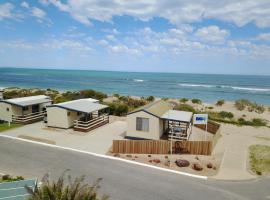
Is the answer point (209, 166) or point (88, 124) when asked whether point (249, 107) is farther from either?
point (209, 166)

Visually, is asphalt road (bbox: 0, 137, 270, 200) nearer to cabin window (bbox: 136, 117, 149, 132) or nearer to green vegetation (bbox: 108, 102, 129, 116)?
cabin window (bbox: 136, 117, 149, 132)

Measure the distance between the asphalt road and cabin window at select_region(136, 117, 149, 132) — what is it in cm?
566

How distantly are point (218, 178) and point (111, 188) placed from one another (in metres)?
6.34

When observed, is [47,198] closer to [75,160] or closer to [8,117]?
[75,160]

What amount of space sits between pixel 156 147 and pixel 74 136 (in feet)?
26.3

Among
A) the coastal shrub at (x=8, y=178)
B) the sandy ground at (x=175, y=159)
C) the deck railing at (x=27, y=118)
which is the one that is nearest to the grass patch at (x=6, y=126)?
the deck railing at (x=27, y=118)

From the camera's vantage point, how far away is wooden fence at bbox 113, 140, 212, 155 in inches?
743

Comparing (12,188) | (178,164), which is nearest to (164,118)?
(178,164)

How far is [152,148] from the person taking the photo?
62.3ft

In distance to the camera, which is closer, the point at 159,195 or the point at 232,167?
the point at 159,195

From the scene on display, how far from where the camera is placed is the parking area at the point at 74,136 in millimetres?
20425

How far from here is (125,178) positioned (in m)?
14.5

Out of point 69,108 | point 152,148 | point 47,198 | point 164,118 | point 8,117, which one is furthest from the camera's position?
point 8,117

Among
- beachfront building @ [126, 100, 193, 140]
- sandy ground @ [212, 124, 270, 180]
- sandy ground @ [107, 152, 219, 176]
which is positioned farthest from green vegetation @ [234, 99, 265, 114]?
sandy ground @ [107, 152, 219, 176]
